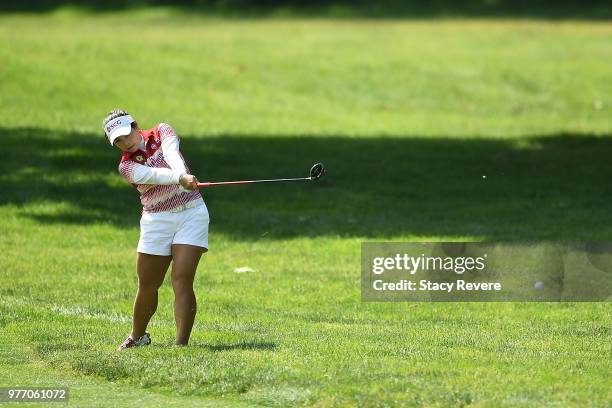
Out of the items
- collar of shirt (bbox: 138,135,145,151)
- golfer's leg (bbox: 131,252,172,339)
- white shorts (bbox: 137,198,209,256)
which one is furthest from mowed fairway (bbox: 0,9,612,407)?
collar of shirt (bbox: 138,135,145,151)

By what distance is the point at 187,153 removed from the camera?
73.3ft

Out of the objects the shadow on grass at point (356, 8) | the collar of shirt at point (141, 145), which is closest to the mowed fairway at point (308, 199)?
the collar of shirt at point (141, 145)

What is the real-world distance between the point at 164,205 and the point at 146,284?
691 mm

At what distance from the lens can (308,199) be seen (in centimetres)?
1991

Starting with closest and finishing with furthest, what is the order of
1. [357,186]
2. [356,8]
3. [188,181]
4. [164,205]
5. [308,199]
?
[188,181], [164,205], [308,199], [357,186], [356,8]

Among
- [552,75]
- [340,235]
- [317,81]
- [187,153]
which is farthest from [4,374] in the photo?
[552,75]

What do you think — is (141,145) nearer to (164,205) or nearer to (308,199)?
(164,205)

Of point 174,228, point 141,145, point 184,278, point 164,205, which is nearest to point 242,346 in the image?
point 184,278

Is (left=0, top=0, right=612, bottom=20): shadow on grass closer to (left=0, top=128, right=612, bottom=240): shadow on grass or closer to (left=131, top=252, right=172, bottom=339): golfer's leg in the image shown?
(left=0, top=128, right=612, bottom=240): shadow on grass

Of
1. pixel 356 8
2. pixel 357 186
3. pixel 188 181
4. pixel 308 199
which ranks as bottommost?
pixel 188 181

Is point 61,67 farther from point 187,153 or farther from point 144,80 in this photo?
point 187,153

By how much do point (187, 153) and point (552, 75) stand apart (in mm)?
14812

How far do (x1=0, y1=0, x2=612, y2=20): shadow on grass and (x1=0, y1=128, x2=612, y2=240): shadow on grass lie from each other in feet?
85.8

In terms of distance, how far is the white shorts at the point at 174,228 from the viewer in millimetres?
9766
